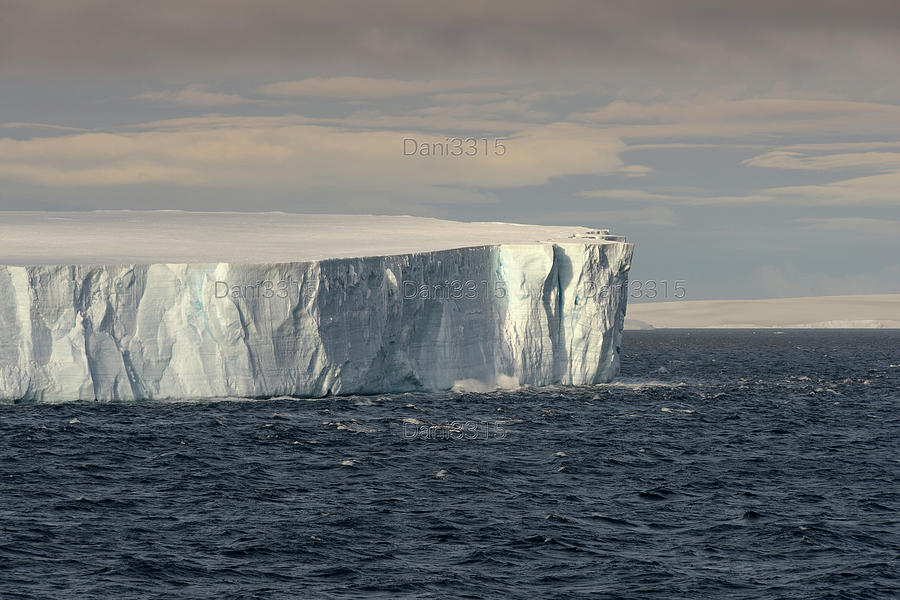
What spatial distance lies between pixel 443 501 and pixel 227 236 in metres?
27.0

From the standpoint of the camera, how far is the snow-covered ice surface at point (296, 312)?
1284 inches

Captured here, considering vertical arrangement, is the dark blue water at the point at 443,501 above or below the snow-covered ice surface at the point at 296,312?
below

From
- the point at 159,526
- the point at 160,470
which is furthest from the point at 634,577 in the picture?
the point at 160,470

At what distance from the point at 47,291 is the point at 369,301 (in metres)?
10.2

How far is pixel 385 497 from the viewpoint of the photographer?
2141 centimetres

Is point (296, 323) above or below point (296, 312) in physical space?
below

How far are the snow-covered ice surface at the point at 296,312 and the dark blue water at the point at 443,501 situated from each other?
1.23 metres

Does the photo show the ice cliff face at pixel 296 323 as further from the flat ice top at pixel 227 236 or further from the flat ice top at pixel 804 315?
the flat ice top at pixel 804 315

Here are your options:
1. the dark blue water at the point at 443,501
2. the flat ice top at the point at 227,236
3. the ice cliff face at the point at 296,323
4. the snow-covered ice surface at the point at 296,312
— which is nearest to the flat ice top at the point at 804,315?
the flat ice top at the point at 227,236

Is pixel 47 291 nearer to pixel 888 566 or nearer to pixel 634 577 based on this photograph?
pixel 634 577

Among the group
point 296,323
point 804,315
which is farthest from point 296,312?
point 804,315

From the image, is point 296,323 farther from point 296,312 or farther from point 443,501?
point 443,501

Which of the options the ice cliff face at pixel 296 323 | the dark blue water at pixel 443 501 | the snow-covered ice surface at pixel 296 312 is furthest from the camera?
the snow-covered ice surface at pixel 296 312

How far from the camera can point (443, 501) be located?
21172 mm
